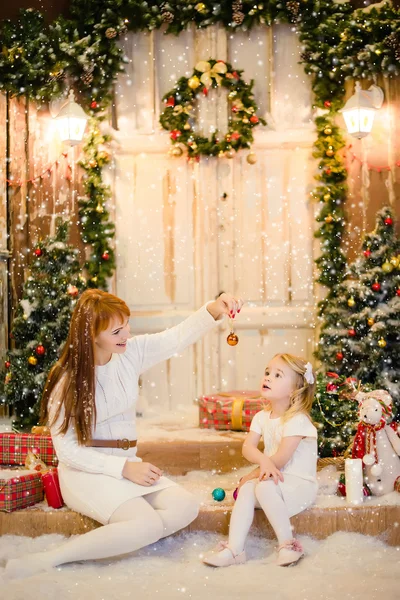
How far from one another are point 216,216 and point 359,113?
54.5 inches

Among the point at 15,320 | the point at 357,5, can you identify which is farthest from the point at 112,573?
the point at 357,5

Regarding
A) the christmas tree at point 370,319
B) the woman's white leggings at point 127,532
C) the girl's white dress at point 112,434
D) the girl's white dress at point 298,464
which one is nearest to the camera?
the woman's white leggings at point 127,532

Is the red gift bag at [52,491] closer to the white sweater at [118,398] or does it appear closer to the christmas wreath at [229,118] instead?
the white sweater at [118,398]

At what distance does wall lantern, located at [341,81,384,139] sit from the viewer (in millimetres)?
5750

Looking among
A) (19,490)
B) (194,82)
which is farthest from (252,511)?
(194,82)

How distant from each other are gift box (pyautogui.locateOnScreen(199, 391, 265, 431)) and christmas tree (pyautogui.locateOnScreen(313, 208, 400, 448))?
0.74m

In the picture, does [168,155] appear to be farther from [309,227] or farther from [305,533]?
[305,533]

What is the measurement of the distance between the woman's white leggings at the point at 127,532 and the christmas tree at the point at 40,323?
2386 mm

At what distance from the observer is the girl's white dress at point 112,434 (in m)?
3.37

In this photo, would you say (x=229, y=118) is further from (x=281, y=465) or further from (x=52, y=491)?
(x=52, y=491)

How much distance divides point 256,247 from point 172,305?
0.84 meters

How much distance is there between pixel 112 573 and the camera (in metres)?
3.09

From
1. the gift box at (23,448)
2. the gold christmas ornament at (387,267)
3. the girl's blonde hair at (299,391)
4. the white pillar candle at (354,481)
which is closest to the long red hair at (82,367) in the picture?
the gift box at (23,448)

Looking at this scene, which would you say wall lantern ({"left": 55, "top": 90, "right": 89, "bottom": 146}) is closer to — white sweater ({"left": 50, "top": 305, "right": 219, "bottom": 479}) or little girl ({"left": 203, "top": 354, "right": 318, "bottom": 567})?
white sweater ({"left": 50, "top": 305, "right": 219, "bottom": 479})
